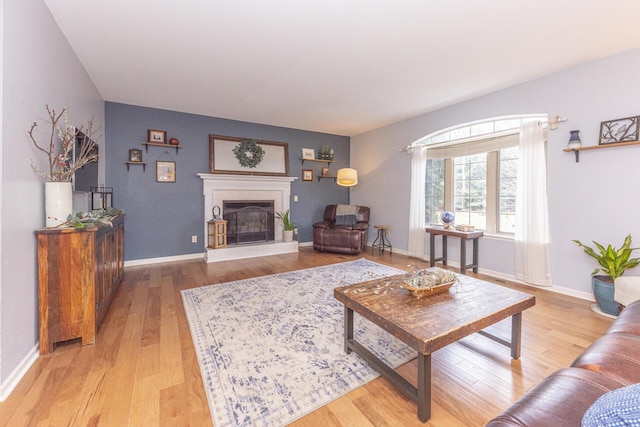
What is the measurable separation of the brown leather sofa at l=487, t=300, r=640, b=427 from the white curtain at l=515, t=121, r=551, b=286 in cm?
217

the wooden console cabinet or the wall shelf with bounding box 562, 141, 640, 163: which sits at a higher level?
the wall shelf with bounding box 562, 141, 640, 163

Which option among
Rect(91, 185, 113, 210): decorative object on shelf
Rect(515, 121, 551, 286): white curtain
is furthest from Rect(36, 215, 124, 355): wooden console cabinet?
Rect(515, 121, 551, 286): white curtain

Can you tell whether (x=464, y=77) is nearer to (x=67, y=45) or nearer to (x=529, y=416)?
(x=529, y=416)

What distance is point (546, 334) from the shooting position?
2.19m

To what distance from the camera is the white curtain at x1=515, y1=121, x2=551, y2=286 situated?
10.5 ft

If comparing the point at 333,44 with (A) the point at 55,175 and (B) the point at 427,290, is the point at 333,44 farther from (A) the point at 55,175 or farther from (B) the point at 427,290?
(A) the point at 55,175

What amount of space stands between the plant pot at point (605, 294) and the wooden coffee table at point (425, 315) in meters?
1.41

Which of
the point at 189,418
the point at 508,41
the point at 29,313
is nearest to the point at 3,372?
the point at 29,313

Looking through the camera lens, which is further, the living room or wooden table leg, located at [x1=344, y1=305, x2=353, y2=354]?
wooden table leg, located at [x1=344, y1=305, x2=353, y2=354]

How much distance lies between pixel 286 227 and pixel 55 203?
3.68 m

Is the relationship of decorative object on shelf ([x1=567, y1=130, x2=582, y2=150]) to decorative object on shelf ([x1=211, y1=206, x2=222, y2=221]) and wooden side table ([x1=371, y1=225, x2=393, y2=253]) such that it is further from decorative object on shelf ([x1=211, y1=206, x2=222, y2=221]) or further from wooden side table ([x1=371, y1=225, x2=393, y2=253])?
decorative object on shelf ([x1=211, y1=206, x2=222, y2=221])

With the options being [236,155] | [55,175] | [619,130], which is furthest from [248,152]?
[619,130]

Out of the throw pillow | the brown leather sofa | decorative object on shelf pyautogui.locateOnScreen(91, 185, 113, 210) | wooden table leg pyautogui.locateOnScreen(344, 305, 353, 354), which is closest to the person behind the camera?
the throw pillow

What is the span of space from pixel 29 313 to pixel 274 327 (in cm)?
165
